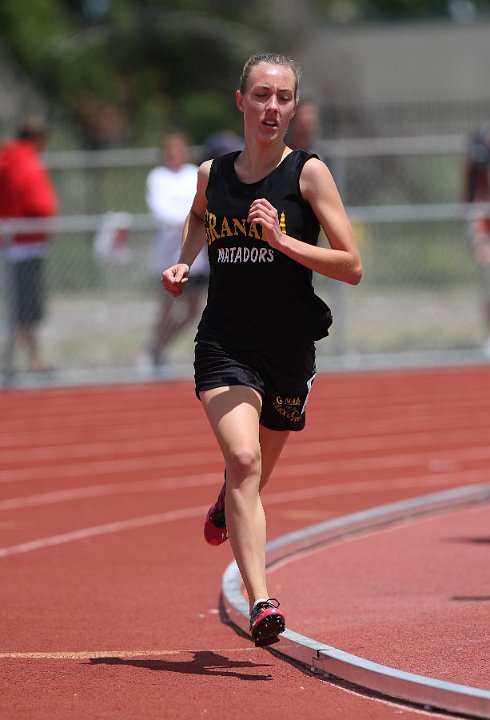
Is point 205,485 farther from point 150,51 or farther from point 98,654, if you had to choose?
point 150,51

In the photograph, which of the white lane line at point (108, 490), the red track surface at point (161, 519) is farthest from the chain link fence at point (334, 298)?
the white lane line at point (108, 490)

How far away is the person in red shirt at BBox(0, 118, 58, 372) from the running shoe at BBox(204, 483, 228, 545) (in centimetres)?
928

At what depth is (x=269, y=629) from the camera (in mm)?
5508

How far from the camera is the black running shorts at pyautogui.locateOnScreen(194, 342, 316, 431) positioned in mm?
5898

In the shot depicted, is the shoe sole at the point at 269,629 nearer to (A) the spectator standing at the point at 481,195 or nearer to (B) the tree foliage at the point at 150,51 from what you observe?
(A) the spectator standing at the point at 481,195

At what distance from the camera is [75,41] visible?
3638 centimetres

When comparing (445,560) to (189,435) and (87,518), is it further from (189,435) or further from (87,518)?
(189,435)

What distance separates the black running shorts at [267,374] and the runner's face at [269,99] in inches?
32.3

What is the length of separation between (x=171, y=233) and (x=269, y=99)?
9.80m

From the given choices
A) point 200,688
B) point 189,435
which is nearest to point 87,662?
point 200,688

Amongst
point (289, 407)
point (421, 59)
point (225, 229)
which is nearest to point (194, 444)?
point (289, 407)

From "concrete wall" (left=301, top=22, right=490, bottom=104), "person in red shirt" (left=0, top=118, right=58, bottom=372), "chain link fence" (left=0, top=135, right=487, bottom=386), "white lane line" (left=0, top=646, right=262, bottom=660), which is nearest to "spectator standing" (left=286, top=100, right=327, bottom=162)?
"chain link fence" (left=0, top=135, right=487, bottom=386)

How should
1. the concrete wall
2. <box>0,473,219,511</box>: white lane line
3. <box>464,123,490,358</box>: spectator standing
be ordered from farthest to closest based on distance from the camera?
the concrete wall
<box>464,123,490,358</box>: spectator standing
<box>0,473,219,511</box>: white lane line

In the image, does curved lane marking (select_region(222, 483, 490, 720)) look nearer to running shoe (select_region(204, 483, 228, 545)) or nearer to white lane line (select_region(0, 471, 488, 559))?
running shoe (select_region(204, 483, 228, 545))
